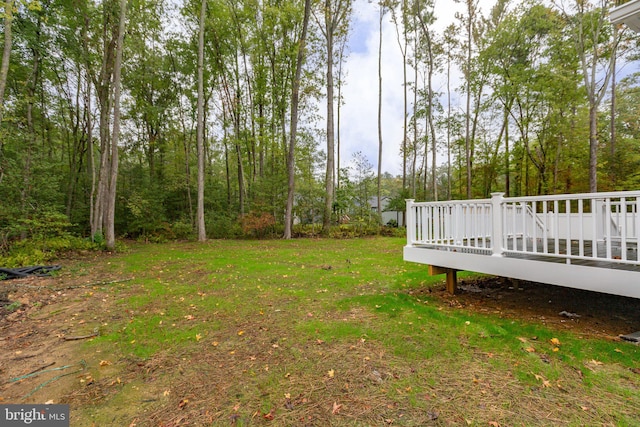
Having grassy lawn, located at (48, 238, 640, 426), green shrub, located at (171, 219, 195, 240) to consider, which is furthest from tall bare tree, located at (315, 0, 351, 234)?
grassy lawn, located at (48, 238, 640, 426)

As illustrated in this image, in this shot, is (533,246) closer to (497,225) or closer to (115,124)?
(497,225)

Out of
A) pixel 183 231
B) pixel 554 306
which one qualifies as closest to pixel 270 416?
pixel 554 306

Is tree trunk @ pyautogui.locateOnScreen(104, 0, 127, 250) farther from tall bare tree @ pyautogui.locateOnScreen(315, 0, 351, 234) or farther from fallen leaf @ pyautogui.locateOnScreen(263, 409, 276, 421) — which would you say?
fallen leaf @ pyautogui.locateOnScreen(263, 409, 276, 421)

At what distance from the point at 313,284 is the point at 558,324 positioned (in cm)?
351

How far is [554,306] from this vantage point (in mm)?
3836

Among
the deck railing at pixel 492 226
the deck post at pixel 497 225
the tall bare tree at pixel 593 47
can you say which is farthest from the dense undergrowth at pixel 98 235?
the deck post at pixel 497 225

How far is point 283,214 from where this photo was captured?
1396cm

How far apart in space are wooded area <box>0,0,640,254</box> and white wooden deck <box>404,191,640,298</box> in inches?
332

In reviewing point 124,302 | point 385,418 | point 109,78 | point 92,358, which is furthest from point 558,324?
point 109,78

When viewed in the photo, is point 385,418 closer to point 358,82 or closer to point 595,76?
point 595,76

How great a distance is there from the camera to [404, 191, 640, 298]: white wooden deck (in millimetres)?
2531

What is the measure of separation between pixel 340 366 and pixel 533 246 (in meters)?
2.62

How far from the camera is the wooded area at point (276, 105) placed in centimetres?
987

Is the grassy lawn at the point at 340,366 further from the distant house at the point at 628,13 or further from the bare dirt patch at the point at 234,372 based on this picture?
the distant house at the point at 628,13
